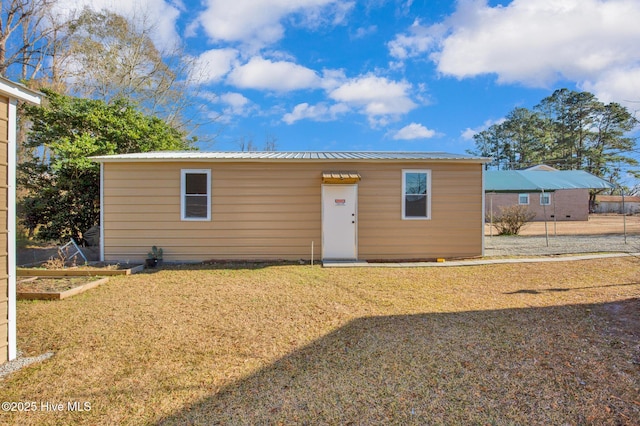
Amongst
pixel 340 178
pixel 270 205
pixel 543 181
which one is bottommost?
pixel 270 205

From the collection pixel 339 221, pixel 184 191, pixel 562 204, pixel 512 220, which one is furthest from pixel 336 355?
pixel 562 204

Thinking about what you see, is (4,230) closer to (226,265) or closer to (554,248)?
(226,265)

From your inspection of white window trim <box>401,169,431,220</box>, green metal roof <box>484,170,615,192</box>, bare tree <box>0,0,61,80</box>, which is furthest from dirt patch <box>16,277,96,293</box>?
green metal roof <box>484,170,615,192</box>

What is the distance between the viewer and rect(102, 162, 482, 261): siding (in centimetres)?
803

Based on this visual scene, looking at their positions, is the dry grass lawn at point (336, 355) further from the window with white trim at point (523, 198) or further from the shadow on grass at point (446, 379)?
the window with white trim at point (523, 198)

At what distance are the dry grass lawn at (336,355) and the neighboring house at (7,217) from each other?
34 cm

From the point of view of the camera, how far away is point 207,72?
60.3ft

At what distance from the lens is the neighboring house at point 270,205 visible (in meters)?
8.03

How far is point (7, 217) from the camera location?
2865 mm

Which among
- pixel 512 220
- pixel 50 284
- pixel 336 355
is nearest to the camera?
pixel 336 355

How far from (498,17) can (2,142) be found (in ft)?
34.5

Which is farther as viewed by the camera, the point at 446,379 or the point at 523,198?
the point at 523,198

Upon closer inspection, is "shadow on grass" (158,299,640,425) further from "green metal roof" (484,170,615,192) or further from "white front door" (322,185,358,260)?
"green metal roof" (484,170,615,192)

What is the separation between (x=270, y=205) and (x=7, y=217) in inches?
215
